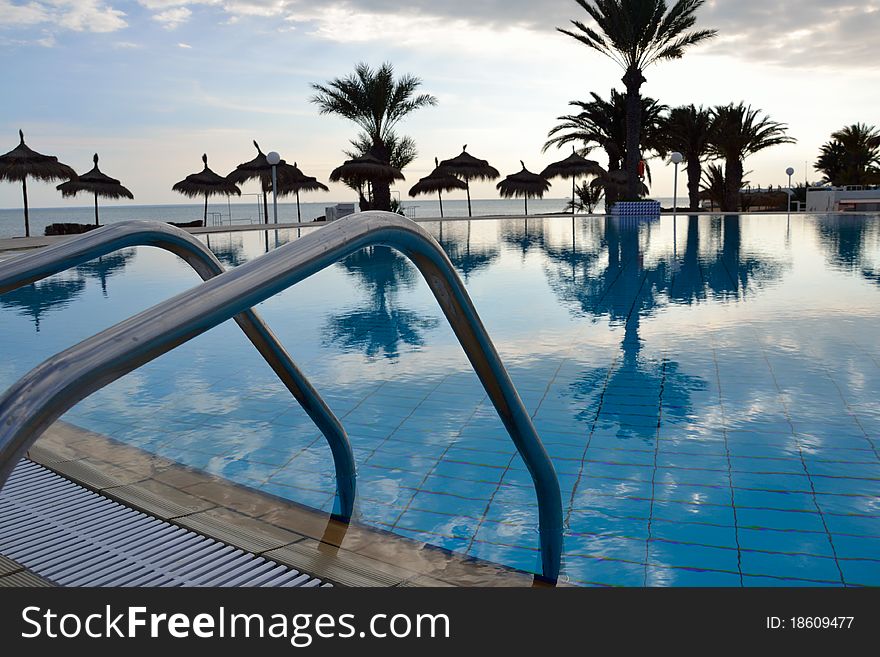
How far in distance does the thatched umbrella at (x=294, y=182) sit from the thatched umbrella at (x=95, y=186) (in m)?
6.33

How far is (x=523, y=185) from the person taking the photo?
112 ft

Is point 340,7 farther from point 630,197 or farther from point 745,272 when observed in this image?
point 745,272

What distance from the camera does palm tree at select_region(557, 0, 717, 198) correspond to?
26609 mm

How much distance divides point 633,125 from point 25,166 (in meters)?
22.4

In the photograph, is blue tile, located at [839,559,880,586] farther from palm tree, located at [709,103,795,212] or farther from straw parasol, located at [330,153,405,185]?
palm tree, located at [709,103,795,212]

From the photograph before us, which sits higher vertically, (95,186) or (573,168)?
(573,168)

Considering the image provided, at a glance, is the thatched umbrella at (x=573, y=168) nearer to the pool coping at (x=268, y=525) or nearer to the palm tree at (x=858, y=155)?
the palm tree at (x=858, y=155)

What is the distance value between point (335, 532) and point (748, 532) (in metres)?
1.74

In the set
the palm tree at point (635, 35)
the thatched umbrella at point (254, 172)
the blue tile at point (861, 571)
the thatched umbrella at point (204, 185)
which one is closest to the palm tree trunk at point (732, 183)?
the palm tree at point (635, 35)

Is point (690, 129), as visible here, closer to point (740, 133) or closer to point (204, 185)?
point (740, 133)

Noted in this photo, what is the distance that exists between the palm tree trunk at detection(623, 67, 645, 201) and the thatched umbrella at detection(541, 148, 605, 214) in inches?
100

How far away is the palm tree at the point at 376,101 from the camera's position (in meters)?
30.5

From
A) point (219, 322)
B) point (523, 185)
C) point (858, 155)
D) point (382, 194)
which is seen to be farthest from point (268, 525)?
point (858, 155)
